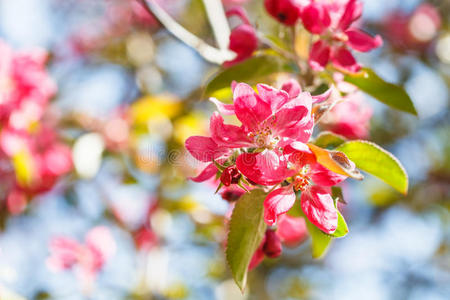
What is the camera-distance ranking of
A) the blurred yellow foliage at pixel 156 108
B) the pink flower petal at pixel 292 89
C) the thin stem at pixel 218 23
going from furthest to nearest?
1. the blurred yellow foliage at pixel 156 108
2. the thin stem at pixel 218 23
3. the pink flower petal at pixel 292 89

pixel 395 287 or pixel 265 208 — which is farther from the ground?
pixel 265 208

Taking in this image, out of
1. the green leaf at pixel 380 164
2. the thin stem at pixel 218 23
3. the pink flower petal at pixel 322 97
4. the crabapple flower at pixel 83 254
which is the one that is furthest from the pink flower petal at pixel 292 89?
the crabapple flower at pixel 83 254

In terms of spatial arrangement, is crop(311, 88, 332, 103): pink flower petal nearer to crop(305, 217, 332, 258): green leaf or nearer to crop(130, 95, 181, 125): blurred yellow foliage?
crop(305, 217, 332, 258): green leaf

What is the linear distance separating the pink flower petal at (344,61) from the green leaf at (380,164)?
30 cm

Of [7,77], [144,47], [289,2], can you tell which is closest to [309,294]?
[144,47]

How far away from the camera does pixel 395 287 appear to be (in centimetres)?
372

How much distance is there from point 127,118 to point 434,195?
238 cm

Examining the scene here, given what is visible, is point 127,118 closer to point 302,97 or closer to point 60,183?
point 60,183

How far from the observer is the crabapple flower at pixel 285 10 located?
1.15 meters

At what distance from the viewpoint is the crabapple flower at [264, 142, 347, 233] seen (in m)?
0.81

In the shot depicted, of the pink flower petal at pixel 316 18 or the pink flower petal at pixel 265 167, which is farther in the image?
the pink flower petal at pixel 316 18

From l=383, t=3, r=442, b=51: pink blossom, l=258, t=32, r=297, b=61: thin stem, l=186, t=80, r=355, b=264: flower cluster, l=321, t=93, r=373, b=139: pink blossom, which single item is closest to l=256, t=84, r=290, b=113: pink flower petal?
l=186, t=80, r=355, b=264: flower cluster

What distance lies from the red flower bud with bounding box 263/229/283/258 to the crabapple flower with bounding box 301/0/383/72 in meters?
0.41

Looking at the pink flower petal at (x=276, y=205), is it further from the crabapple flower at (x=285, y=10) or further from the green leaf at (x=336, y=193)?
the crabapple flower at (x=285, y=10)
